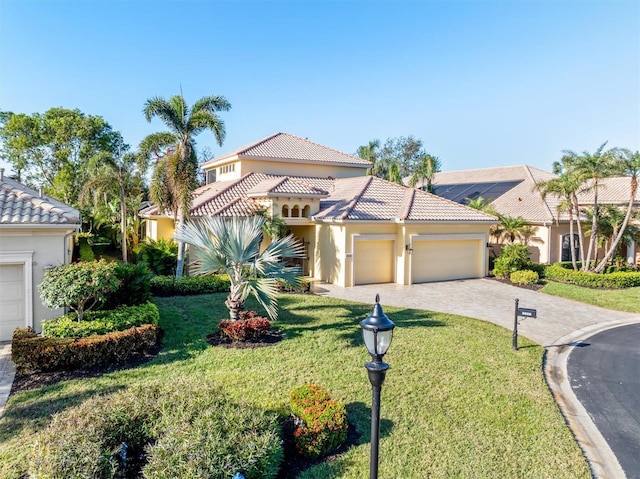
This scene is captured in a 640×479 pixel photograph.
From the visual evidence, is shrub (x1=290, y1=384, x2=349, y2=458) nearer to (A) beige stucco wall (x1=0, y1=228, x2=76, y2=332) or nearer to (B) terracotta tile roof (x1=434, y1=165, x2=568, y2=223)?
(A) beige stucco wall (x1=0, y1=228, x2=76, y2=332)

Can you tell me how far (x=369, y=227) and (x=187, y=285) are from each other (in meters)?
9.46

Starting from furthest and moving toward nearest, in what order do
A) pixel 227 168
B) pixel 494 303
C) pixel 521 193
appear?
pixel 521 193 → pixel 227 168 → pixel 494 303

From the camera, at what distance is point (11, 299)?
11.4 m

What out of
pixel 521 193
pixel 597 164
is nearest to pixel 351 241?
pixel 597 164

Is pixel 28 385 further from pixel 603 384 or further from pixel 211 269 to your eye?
pixel 603 384

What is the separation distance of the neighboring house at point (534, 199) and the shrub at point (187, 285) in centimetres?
1918

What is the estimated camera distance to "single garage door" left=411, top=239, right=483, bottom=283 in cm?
2281

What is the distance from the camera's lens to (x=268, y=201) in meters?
22.1

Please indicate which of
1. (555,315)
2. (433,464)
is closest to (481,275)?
(555,315)

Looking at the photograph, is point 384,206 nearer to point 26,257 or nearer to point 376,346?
point 26,257

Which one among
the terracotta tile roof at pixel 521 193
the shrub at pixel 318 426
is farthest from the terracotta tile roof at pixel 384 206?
the shrub at pixel 318 426

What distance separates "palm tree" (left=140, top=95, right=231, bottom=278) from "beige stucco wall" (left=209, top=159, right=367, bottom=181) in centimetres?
861

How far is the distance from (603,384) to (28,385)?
13.5 metres

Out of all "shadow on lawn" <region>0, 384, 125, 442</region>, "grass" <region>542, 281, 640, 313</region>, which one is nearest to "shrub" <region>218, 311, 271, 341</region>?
"shadow on lawn" <region>0, 384, 125, 442</region>
